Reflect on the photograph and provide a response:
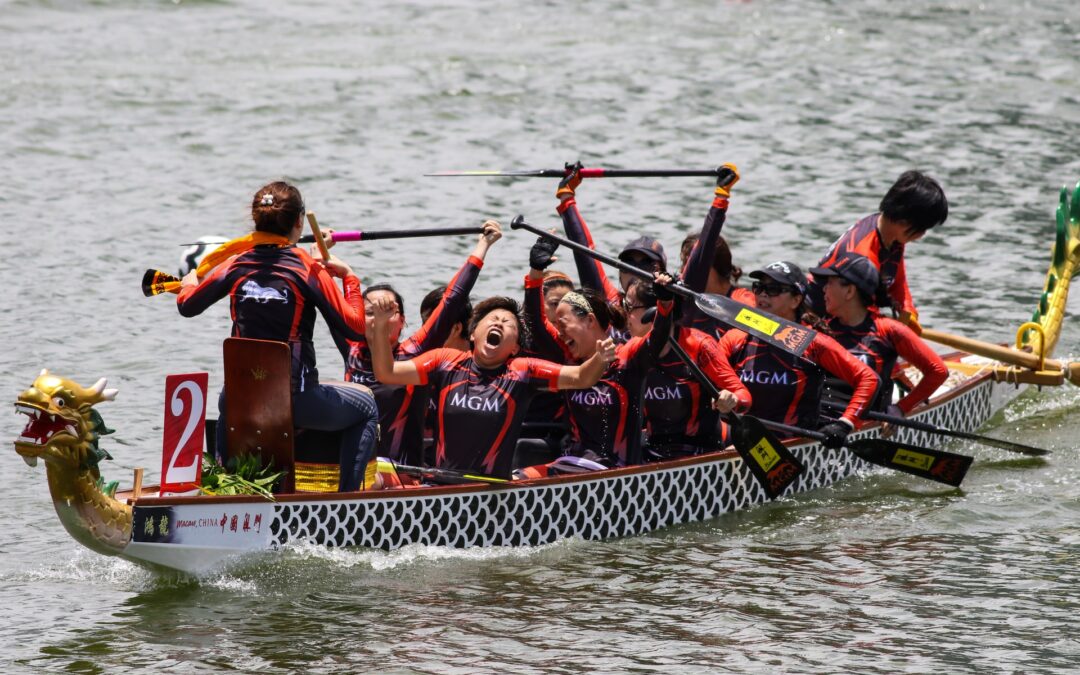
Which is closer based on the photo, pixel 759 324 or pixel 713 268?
pixel 759 324

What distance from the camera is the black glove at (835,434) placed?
10.6m

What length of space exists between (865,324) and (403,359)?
3233 millimetres

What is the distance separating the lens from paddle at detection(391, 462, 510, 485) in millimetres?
9297

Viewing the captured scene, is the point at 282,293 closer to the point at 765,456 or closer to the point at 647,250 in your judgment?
the point at 647,250

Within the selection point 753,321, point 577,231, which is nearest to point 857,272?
point 753,321

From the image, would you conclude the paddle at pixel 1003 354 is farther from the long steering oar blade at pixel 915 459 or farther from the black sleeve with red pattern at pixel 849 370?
the black sleeve with red pattern at pixel 849 370

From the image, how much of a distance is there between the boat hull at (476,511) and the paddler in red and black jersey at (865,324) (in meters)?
0.57

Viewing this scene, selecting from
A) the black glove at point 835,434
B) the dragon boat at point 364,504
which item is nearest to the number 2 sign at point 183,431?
the dragon boat at point 364,504

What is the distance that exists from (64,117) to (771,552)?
14.2 m

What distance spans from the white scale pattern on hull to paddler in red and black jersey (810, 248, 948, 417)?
0.74 meters

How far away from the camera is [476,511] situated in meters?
9.18

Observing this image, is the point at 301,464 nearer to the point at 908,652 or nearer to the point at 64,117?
the point at 908,652

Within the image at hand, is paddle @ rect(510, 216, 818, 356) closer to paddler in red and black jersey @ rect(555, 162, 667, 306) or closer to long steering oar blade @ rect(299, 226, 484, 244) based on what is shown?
long steering oar blade @ rect(299, 226, 484, 244)

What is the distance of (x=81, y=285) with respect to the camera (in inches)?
635
